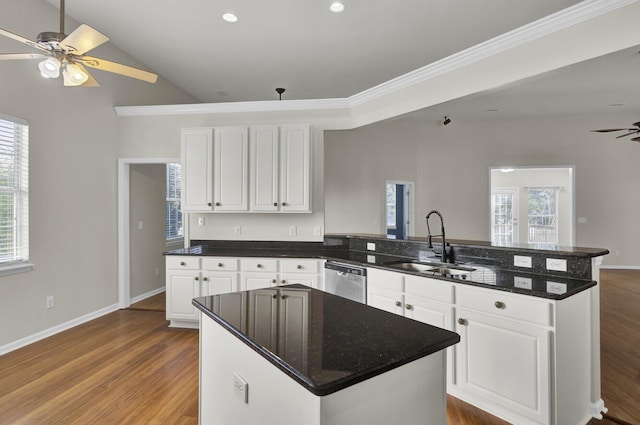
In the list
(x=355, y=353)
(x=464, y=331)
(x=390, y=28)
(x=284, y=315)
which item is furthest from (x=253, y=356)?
(x=390, y=28)

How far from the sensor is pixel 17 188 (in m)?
3.19

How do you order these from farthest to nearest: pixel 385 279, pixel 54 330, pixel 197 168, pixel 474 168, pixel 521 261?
1. pixel 474 168
2. pixel 197 168
3. pixel 54 330
4. pixel 385 279
5. pixel 521 261

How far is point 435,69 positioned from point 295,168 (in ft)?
5.79

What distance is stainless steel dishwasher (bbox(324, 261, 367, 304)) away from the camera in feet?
9.91

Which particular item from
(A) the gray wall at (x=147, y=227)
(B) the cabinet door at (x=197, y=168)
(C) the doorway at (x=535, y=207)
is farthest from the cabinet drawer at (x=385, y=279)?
(C) the doorway at (x=535, y=207)

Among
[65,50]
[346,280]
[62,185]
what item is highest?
[65,50]

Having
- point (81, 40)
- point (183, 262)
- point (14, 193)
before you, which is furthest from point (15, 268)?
point (81, 40)

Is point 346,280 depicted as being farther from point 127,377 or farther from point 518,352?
point 127,377

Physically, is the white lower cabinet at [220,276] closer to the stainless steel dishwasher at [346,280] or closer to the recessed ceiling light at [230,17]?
Answer: the stainless steel dishwasher at [346,280]

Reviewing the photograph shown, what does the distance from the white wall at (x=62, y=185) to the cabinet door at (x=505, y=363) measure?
3.79 meters

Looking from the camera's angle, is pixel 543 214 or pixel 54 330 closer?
pixel 54 330

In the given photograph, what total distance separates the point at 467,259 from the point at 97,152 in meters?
4.21

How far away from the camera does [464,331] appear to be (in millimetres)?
2250

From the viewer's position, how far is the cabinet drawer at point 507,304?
189 centimetres
